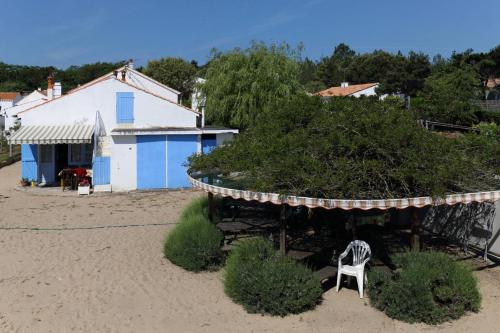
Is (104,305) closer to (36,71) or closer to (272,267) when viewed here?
(272,267)

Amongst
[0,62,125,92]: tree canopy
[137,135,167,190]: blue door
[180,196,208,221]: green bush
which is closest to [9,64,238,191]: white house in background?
[137,135,167,190]: blue door

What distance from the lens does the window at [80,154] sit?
25.1 meters

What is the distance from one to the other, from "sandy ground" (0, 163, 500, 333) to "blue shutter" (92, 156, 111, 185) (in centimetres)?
712

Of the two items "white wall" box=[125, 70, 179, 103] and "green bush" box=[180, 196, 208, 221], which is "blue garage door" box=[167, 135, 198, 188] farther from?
"white wall" box=[125, 70, 179, 103]

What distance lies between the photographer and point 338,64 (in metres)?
104

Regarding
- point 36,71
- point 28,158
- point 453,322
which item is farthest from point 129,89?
point 36,71

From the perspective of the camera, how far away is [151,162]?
22.9 meters

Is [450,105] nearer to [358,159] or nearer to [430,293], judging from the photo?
[358,159]

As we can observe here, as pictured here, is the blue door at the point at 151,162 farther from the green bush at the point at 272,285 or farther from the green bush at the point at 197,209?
the green bush at the point at 272,285

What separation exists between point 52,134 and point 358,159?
16525mm

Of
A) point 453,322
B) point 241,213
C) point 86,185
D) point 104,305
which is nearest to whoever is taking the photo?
point 453,322

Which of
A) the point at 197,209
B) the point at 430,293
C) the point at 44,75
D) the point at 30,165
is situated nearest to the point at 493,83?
the point at 30,165

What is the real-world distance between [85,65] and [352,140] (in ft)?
381

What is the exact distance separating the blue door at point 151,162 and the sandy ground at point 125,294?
738 cm
